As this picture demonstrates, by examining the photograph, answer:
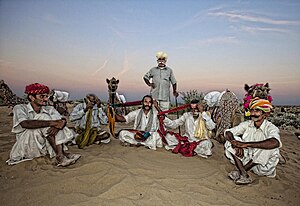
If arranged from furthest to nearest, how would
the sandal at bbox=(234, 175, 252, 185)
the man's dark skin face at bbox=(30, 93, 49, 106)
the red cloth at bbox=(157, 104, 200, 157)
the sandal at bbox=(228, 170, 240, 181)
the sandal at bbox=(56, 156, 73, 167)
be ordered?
the red cloth at bbox=(157, 104, 200, 157), the man's dark skin face at bbox=(30, 93, 49, 106), the sandal at bbox=(56, 156, 73, 167), the sandal at bbox=(228, 170, 240, 181), the sandal at bbox=(234, 175, 252, 185)

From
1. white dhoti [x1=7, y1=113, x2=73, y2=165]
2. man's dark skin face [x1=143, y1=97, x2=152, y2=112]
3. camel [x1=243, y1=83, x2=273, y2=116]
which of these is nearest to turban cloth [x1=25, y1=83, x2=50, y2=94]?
white dhoti [x1=7, y1=113, x2=73, y2=165]

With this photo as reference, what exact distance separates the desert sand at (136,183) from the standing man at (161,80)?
258 centimetres

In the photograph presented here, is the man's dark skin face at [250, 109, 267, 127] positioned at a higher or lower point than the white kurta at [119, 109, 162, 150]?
higher

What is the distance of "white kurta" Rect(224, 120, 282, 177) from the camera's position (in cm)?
343

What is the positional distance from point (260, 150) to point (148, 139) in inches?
97.2

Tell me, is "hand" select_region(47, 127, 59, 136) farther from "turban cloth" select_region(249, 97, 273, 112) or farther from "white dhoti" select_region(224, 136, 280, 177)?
"turban cloth" select_region(249, 97, 273, 112)

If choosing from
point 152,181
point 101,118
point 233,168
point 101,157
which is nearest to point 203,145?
point 233,168

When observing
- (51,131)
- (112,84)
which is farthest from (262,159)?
(112,84)

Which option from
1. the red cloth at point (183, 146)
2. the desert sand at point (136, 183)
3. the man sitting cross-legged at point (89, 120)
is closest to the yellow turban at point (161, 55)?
the red cloth at point (183, 146)

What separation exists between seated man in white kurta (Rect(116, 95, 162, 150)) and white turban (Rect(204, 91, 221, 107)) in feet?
7.95

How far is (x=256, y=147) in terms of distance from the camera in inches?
131

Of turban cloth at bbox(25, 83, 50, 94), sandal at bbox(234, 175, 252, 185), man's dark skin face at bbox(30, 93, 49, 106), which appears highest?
turban cloth at bbox(25, 83, 50, 94)

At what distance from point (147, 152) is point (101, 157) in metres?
1.02

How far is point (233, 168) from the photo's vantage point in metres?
4.02
